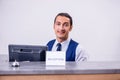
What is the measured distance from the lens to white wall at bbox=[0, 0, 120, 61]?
3.89 meters

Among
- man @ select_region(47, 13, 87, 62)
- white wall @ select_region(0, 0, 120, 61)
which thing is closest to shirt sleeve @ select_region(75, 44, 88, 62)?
man @ select_region(47, 13, 87, 62)

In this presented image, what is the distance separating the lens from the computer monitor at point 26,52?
2111 millimetres

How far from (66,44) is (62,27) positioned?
258 millimetres

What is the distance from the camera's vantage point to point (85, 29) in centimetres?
410

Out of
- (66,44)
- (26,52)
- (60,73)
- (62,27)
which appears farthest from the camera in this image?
(62,27)

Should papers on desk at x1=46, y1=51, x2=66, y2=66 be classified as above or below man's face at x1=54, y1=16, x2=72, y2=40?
below

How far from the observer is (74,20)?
4066 mm

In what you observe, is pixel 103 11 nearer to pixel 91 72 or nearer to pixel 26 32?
pixel 26 32

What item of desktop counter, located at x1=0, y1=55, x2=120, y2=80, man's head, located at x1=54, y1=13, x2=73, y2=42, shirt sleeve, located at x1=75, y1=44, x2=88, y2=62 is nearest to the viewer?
desktop counter, located at x1=0, y1=55, x2=120, y2=80

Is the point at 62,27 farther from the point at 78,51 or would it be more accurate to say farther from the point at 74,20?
the point at 74,20

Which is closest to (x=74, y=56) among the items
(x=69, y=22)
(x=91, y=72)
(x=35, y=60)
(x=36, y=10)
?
(x=69, y=22)

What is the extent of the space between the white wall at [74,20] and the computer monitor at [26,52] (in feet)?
5.97

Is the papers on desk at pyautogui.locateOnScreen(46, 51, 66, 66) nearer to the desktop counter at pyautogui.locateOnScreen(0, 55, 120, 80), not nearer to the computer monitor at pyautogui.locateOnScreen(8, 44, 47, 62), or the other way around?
the desktop counter at pyautogui.locateOnScreen(0, 55, 120, 80)

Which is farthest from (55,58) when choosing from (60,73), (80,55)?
(80,55)
